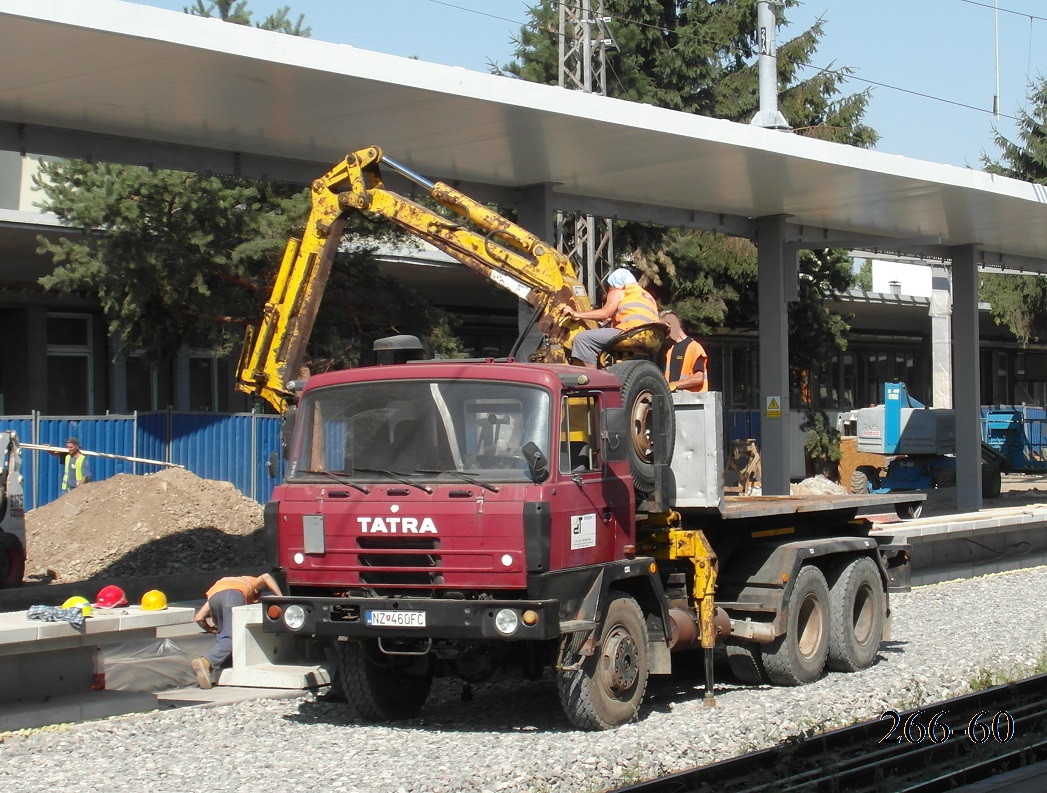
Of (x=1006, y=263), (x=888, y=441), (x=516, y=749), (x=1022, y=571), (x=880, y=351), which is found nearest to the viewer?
(x=516, y=749)

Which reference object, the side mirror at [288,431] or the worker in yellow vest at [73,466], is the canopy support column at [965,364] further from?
the side mirror at [288,431]

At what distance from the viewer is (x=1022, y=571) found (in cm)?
2056

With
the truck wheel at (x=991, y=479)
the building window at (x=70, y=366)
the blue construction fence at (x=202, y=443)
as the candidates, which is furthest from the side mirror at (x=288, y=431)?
the truck wheel at (x=991, y=479)

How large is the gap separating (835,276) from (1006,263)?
7.68m

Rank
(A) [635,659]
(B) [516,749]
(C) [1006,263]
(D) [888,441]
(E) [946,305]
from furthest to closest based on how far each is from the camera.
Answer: (E) [946,305] < (D) [888,441] < (C) [1006,263] < (A) [635,659] < (B) [516,749]

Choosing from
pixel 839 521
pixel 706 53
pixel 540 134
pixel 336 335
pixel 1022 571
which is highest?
pixel 706 53

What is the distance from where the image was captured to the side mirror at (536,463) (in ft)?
27.5

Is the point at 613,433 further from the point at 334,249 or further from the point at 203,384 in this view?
the point at 203,384

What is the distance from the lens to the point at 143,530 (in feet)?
63.3

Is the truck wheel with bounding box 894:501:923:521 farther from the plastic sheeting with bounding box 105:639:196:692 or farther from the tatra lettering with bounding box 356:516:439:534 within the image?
the plastic sheeting with bounding box 105:639:196:692

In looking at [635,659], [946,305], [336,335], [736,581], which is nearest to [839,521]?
[736,581]

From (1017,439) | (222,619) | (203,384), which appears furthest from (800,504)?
(1017,439)

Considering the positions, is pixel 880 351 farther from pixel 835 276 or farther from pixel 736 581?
pixel 736 581

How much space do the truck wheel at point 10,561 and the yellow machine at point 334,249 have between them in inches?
203
